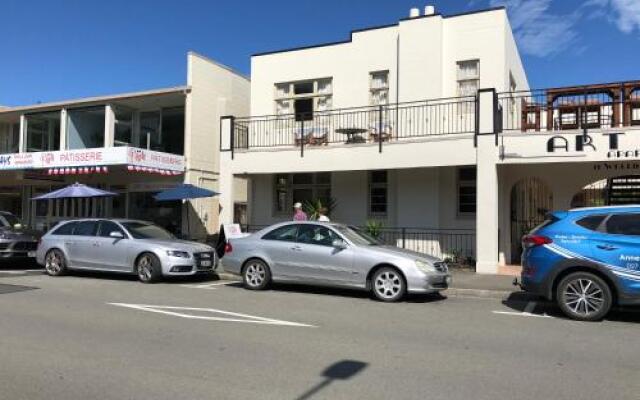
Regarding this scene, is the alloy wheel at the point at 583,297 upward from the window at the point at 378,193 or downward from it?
downward

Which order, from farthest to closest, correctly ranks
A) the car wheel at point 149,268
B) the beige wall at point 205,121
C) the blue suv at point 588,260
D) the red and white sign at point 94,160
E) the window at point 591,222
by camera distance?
the beige wall at point 205,121 → the red and white sign at point 94,160 → the car wheel at point 149,268 → the window at point 591,222 → the blue suv at point 588,260

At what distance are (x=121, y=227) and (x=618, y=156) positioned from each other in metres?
11.3

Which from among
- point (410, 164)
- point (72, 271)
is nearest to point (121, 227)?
point (72, 271)

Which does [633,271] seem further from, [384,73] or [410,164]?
[384,73]

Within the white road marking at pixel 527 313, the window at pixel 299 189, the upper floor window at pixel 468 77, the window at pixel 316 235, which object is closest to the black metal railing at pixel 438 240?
the window at pixel 299 189

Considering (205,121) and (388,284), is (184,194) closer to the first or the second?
(205,121)

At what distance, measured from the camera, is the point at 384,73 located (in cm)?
1900

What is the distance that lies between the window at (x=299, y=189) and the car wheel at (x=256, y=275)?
747 centimetres

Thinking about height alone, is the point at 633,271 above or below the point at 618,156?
below

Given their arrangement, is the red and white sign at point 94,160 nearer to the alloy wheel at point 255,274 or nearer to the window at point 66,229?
the window at point 66,229

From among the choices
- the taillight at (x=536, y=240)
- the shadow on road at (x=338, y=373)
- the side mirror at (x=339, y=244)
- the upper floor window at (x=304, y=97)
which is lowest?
the shadow on road at (x=338, y=373)

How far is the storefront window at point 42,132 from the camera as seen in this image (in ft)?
84.2

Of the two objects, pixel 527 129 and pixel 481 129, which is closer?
pixel 481 129

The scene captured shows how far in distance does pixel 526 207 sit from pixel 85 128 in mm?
16676
